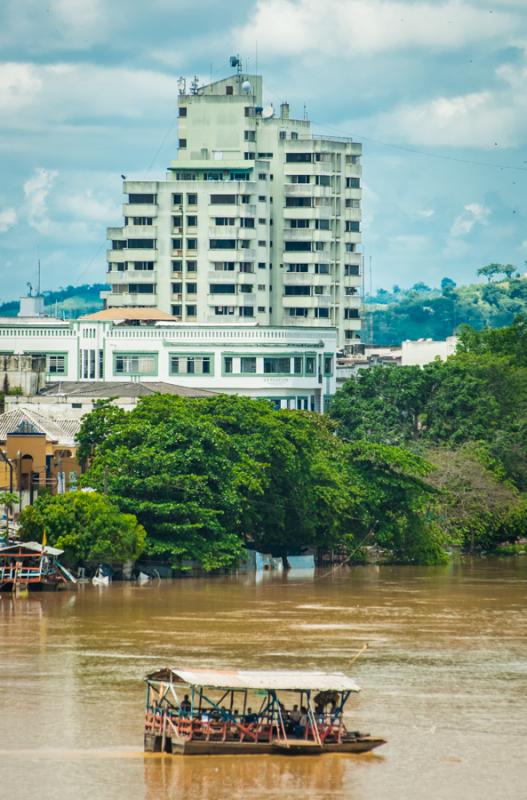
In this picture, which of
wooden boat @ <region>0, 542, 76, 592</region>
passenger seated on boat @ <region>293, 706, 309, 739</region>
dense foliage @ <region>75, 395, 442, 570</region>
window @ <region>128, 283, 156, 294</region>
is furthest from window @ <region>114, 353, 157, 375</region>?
passenger seated on boat @ <region>293, 706, 309, 739</region>

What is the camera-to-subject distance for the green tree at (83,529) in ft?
214

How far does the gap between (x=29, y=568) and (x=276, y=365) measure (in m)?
42.0

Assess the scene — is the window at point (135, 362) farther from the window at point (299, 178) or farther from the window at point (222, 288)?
the window at point (299, 178)

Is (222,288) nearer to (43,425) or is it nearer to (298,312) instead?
(298,312)

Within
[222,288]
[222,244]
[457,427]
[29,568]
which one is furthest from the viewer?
[222,288]

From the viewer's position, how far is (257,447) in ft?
241

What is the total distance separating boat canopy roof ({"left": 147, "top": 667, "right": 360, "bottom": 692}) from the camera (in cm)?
3750

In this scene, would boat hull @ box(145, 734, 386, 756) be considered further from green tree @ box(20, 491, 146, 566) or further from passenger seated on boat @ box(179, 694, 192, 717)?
green tree @ box(20, 491, 146, 566)

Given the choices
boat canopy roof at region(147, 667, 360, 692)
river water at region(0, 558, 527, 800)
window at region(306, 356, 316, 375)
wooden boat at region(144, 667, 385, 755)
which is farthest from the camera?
window at region(306, 356, 316, 375)

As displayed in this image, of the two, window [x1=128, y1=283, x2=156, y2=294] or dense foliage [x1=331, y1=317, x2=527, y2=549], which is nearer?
dense foliage [x1=331, y1=317, x2=527, y2=549]

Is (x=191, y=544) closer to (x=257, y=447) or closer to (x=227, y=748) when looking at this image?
(x=257, y=447)

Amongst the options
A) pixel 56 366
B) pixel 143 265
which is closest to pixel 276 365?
pixel 56 366

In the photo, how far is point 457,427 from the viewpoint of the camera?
92500 millimetres

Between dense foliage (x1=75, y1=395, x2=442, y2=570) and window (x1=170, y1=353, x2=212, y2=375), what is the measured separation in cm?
2176
